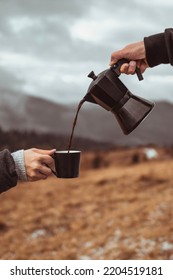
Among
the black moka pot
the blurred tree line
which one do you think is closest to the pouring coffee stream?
the black moka pot

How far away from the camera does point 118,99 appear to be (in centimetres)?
112

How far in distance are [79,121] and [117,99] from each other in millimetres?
3193

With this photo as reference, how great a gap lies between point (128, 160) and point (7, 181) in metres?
3.21

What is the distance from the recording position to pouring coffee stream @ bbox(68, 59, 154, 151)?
1.09 m

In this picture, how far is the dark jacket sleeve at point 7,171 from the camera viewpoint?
977 mm

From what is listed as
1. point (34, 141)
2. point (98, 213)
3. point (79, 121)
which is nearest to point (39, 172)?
point (98, 213)

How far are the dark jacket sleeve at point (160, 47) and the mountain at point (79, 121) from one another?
9.37 feet

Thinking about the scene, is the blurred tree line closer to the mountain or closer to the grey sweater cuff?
the mountain

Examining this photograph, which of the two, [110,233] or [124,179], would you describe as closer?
[110,233]

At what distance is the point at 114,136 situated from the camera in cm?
422
